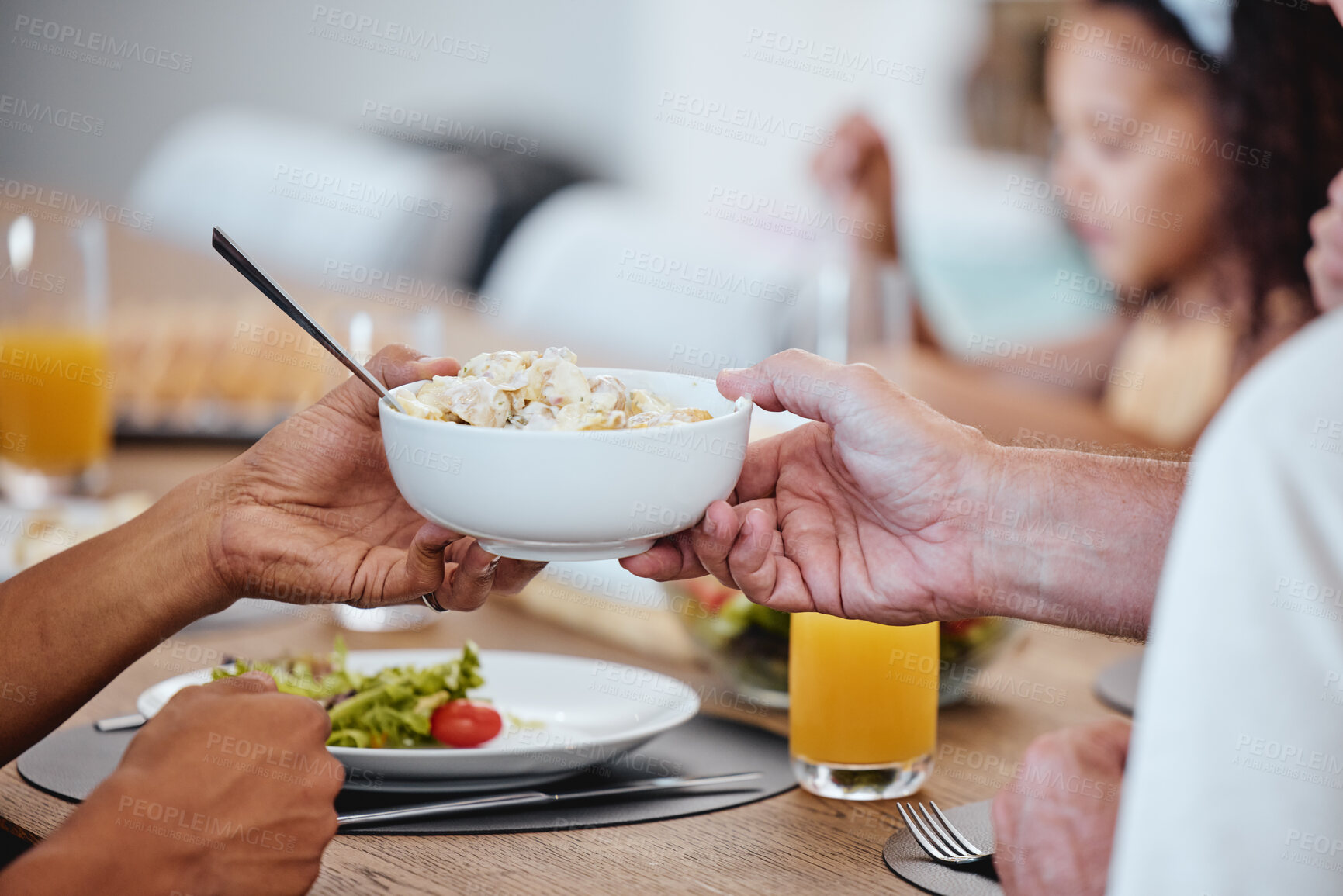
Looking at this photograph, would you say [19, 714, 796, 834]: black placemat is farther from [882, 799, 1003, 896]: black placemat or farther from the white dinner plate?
[882, 799, 1003, 896]: black placemat

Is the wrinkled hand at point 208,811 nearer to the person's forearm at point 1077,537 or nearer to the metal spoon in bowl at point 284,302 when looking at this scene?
the metal spoon in bowl at point 284,302

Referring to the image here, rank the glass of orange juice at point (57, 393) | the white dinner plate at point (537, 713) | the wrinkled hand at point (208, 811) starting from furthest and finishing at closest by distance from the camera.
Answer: the glass of orange juice at point (57, 393) < the white dinner plate at point (537, 713) < the wrinkled hand at point (208, 811)

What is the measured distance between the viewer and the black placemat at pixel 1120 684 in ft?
3.94

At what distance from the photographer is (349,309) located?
5.00 ft

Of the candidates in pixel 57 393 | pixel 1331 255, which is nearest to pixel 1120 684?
pixel 1331 255

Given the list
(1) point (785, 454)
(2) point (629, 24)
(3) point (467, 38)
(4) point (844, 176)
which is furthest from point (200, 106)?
(1) point (785, 454)

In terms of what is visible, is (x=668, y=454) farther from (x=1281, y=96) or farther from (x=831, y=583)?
(x=1281, y=96)

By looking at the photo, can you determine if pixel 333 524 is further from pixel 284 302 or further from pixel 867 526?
pixel 867 526

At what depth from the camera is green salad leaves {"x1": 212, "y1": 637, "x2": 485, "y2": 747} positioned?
103 centimetres

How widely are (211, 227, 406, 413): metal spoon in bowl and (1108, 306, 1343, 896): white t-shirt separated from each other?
56cm

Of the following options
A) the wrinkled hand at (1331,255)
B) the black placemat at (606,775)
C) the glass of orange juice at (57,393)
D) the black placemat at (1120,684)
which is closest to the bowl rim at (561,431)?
the black placemat at (606,775)

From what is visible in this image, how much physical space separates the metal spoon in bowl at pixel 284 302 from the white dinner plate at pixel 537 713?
12.0 inches

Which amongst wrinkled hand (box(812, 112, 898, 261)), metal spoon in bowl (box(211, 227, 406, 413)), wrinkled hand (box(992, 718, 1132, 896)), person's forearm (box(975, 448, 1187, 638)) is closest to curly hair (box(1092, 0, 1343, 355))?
wrinkled hand (box(812, 112, 898, 261))

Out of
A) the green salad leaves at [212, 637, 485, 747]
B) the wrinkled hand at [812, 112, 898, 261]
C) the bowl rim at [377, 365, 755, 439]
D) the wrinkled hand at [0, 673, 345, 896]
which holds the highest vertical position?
the wrinkled hand at [812, 112, 898, 261]
